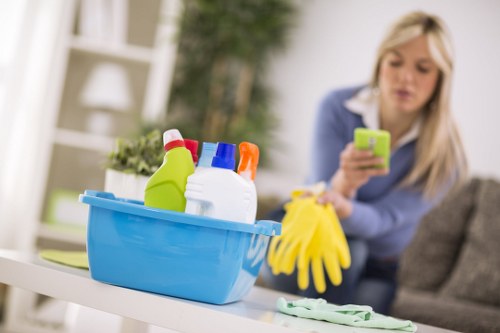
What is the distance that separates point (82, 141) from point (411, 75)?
1736mm

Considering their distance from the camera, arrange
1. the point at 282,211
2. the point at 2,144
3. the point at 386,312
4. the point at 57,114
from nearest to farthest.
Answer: the point at 282,211 → the point at 386,312 → the point at 2,144 → the point at 57,114

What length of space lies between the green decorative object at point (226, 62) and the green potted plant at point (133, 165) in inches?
78.9

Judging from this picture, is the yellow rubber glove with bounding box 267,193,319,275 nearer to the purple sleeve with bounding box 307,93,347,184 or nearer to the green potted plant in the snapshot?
the green potted plant

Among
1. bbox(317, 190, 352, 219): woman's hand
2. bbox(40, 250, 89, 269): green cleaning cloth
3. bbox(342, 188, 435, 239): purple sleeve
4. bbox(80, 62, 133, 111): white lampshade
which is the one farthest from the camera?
bbox(80, 62, 133, 111): white lampshade

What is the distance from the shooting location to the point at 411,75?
2.04 m

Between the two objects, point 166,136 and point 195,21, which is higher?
point 195,21

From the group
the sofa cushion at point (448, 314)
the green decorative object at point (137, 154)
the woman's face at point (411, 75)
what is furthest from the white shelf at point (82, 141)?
the green decorative object at point (137, 154)

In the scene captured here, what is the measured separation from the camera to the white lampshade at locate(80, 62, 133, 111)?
3.24m

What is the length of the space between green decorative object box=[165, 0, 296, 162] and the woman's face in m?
1.45

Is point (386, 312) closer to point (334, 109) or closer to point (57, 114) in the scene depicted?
point (334, 109)

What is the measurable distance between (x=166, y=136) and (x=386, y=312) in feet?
4.06

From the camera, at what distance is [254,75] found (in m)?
3.75

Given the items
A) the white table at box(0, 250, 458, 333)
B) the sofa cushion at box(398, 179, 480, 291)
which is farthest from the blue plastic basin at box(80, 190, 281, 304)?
the sofa cushion at box(398, 179, 480, 291)

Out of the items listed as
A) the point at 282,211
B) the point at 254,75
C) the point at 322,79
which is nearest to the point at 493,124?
the point at 322,79
